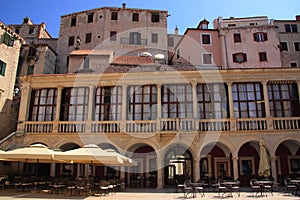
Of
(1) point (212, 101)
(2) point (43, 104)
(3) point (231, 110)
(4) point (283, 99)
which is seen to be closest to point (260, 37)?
(4) point (283, 99)

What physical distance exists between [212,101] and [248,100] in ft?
8.54

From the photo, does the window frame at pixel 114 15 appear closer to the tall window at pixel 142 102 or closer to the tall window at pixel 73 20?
the tall window at pixel 73 20

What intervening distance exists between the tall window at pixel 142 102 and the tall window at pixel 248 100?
5.94 metres

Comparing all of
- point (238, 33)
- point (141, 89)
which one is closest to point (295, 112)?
point (141, 89)

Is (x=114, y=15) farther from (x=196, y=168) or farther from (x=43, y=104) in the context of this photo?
(x=196, y=168)

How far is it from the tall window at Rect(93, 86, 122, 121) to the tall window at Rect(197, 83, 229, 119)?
19.7 ft

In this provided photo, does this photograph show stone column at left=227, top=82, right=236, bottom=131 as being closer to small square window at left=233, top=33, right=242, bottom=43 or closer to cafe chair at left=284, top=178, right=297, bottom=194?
cafe chair at left=284, top=178, right=297, bottom=194

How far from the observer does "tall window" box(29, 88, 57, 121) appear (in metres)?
20.6

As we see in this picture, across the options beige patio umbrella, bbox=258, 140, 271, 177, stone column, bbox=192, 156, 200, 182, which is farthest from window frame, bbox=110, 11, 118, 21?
beige patio umbrella, bbox=258, 140, 271, 177

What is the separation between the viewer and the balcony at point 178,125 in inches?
726

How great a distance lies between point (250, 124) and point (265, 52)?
47.9 ft

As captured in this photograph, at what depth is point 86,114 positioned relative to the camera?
20.3 meters

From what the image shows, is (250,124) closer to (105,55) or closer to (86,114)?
(86,114)

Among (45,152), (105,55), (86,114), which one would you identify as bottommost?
(45,152)
